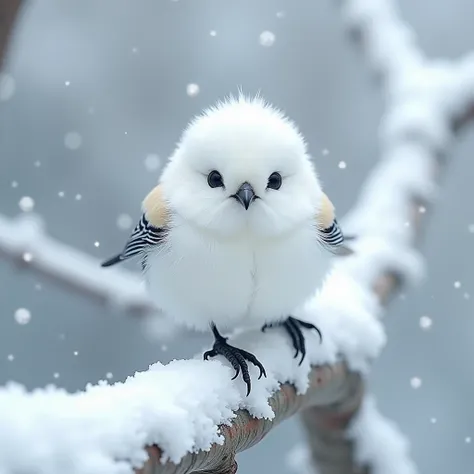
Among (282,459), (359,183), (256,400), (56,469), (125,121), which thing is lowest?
(56,469)

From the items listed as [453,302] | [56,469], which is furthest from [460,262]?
[56,469]

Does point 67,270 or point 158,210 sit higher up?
point 67,270

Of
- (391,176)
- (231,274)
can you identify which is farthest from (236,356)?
(391,176)

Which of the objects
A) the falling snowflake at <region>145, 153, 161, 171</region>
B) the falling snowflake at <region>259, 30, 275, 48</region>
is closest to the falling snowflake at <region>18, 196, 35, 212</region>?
the falling snowflake at <region>145, 153, 161, 171</region>

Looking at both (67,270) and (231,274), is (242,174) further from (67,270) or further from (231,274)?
(67,270)

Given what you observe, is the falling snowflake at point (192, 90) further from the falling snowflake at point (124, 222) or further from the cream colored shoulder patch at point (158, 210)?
the cream colored shoulder patch at point (158, 210)

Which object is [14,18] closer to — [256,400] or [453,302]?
[256,400]

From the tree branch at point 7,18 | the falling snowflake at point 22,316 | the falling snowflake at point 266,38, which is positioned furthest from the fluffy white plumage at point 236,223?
the falling snowflake at point 266,38
